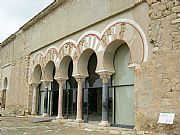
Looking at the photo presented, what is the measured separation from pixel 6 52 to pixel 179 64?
17.3 metres

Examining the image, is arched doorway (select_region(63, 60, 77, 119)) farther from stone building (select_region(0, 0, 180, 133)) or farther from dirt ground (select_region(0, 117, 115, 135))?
dirt ground (select_region(0, 117, 115, 135))

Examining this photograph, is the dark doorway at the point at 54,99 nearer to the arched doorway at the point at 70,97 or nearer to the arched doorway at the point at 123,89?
the arched doorway at the point at 70,97

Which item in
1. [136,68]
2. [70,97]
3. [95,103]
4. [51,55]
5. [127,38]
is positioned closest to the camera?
[136,68]

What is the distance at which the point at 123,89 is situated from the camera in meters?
9.54

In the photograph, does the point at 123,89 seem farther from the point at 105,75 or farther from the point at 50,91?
the point at 50,91

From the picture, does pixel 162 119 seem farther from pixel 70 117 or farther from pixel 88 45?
pixel 70 117

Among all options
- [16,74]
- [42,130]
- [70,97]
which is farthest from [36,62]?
[42,130]

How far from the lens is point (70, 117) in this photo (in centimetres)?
1243

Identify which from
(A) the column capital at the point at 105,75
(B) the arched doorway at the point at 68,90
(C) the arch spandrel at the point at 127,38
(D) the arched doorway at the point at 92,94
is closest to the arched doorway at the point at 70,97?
(B) the arched doorway at the point at 68,90

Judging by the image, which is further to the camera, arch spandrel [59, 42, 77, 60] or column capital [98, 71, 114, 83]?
arch spandrel [59, 42, 77, 60]

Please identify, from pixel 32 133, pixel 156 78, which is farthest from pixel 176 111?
pixel 32 133

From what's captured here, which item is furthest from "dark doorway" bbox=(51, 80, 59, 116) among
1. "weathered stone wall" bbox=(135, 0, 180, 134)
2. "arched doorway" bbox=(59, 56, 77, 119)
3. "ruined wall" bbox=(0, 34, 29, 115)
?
"weathered stone wall" bbox=(135, 0, 180, 134)

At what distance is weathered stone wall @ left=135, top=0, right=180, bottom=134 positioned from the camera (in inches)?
275

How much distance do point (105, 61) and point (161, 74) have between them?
9.09ft
